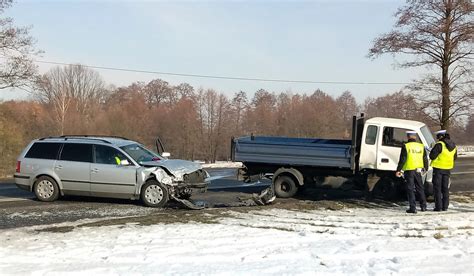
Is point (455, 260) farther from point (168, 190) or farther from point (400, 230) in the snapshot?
point (168, 190)

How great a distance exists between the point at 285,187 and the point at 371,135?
2651mm

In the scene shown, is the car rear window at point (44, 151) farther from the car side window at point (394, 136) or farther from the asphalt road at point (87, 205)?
the car side window at point (394, 136)

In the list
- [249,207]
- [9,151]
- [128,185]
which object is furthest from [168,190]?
[9,151]

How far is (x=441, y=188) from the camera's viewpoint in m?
10.0

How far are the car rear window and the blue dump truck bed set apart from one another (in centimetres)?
464

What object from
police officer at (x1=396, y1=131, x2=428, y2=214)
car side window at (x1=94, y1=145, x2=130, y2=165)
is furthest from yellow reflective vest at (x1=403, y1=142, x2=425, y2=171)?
car side window at (x1=94, y1=145, x2=130, y2=165)

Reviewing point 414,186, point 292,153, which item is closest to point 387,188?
point 414,186

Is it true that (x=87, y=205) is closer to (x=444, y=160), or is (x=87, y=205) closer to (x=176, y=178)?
(x=176, y=178)

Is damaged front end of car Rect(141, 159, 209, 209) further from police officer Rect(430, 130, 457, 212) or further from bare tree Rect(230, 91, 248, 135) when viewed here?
bare tree Rect(230, 91, 248, 135)

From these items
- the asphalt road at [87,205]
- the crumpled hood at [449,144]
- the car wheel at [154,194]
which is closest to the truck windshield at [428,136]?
the crumpled hood at [449,144]

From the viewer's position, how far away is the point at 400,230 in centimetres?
762

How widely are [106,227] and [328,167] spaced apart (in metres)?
6.13

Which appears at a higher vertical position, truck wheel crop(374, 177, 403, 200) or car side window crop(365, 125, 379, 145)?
car side window crop(365, 125, 379, 145)

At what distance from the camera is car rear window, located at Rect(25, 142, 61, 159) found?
12070 millimetres
